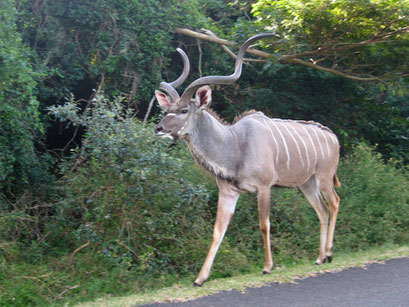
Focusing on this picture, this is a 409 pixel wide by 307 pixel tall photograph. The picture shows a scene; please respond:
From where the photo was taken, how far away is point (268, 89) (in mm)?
10227

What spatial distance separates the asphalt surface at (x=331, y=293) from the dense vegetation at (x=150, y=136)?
123 centimetres

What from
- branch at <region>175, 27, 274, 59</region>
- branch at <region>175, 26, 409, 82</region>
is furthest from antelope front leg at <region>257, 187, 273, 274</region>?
branch at <region>175, 27, 274, 59</region>

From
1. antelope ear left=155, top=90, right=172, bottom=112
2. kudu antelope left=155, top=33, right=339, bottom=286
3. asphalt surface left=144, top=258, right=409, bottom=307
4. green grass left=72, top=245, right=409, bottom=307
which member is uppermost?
antelope ear left=155, top=90, right=172, bottom=112

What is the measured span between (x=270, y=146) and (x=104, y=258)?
2.40 metres

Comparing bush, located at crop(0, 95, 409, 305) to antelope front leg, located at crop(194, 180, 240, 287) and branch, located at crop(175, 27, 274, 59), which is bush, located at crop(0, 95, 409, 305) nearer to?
antelope front leg, located at crop(194, 180, 240, 287)

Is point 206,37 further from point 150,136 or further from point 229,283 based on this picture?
point 229,283

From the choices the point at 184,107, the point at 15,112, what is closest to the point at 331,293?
the point at 184,107

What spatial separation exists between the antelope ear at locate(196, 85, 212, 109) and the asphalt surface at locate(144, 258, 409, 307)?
2.11m

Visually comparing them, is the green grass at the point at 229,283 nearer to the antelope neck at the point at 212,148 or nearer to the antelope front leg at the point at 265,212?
the antelope front leg at the point at 265,212

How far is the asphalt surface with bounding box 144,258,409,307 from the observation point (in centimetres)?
461

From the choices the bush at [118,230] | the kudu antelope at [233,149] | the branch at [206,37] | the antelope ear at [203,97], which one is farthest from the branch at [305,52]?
the antelope ear at [203,97]

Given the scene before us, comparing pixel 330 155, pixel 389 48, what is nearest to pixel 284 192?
pixel 330 155

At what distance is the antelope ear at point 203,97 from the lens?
5.66 m

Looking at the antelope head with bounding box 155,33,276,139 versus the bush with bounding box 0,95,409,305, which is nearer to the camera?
the antelope head with bounding box 155,33,276,139
